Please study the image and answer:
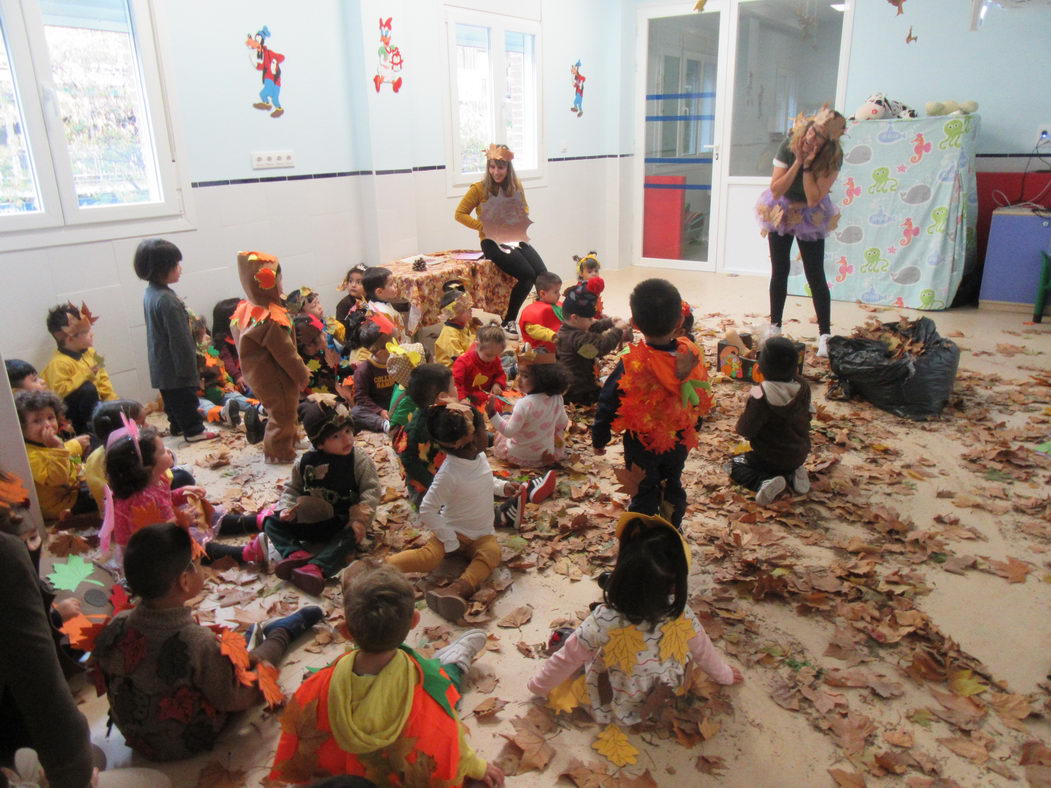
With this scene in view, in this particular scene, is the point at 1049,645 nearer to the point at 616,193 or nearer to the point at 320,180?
the point at 320,180

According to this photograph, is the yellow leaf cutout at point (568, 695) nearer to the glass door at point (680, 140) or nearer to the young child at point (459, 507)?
the young child at point (459, 507)

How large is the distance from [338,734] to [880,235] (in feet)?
24.9

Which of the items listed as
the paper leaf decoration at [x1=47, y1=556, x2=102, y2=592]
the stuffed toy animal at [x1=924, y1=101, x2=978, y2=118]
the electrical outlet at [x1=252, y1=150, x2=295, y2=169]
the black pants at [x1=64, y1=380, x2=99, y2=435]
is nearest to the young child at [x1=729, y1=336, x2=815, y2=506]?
the paper leaf decoration at [x1=47, y1=556, x2=102, y2=592]

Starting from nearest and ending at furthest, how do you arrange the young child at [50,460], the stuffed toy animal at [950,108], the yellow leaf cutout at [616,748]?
the yellow leaf cutout at [616,748]
the young child at [50,460]
the stuffed toy animal at [950,108]

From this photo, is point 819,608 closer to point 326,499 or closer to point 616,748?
point 616,748

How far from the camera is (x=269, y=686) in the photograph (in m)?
2.38

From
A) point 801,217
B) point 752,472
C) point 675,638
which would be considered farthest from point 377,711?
point 801,217

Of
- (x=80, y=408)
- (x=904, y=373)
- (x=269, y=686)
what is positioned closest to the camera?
(x=269, y=686)

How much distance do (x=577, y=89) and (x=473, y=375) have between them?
20.8 ft

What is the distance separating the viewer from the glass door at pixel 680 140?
30.4ft

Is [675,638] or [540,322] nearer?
[675,638]

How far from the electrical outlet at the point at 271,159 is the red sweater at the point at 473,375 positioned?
2.94 meters

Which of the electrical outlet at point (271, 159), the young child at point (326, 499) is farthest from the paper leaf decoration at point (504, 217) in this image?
the young child at point (326, 499)

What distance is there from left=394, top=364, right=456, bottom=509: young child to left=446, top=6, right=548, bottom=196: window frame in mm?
4941
